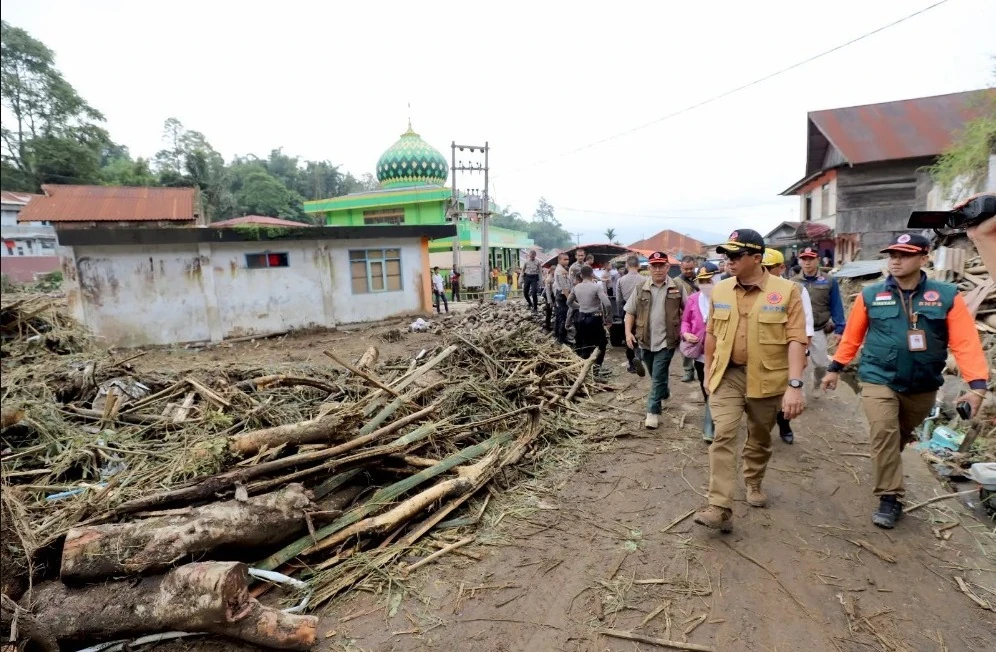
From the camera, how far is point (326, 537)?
3.66 metres

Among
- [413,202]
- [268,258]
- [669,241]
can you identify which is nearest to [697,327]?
[268,258]

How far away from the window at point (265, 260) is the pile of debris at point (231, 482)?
8464mm

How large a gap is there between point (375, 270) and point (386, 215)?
16546 millimetres

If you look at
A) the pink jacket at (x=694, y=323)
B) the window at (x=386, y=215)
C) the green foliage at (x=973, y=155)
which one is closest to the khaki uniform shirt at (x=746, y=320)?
the pink jacket at (x=694, y=323)

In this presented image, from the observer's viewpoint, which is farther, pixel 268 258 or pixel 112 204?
pixel 112 204

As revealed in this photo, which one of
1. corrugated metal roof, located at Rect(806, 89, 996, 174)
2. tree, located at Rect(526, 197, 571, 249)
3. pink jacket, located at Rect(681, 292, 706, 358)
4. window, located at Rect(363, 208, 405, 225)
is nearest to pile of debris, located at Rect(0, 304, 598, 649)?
pink jacket, located at Rect(681, 292, 706, 358)

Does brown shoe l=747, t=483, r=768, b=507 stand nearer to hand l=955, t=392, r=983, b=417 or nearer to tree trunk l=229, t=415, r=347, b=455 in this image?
hand l=955, t=392, r=983, b=417

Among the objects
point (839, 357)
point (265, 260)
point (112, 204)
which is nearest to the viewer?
point (839, 357)

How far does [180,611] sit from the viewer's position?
9.37 feet

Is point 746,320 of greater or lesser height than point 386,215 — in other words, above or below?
below

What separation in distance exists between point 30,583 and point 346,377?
3.28m

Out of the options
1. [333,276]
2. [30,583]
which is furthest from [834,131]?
[30,583]

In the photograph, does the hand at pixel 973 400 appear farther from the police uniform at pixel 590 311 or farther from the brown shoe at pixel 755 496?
the police uniform at pixel 590 311

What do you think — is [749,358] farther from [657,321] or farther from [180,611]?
[180,611]
